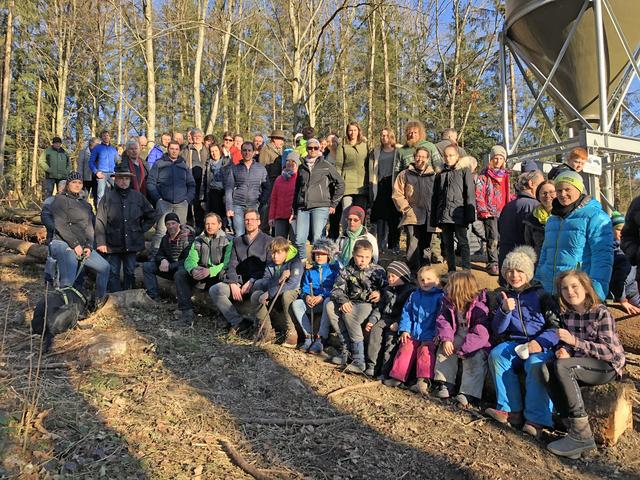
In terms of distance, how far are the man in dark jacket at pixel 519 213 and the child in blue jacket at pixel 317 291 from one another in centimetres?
186

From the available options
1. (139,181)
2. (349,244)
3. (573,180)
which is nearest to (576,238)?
(573,180)

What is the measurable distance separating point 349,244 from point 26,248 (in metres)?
6.85

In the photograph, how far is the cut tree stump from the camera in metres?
3.56

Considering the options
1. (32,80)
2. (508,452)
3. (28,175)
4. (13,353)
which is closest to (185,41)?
(32,80)

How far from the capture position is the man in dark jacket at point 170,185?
297 inches

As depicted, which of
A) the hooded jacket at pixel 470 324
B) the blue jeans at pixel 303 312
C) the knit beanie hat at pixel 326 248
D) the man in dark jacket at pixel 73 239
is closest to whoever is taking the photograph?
the hooded jacket at pixel 470 324

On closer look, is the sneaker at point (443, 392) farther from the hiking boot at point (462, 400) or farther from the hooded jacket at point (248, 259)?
the hooded jacket at point (248, 259)

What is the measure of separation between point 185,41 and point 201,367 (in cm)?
2418

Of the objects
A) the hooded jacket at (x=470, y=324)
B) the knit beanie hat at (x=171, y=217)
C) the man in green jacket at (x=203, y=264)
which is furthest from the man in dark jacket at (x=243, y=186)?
the hooded jacket at (x=470, y=324)

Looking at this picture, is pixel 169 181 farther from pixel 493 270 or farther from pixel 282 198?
pixel 493 270

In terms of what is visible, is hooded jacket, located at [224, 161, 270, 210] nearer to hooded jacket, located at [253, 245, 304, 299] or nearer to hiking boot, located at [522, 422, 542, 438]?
hooded jacket, located at [253, 245, 304, 299]

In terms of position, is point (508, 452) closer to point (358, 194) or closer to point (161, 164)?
point (358, 194)

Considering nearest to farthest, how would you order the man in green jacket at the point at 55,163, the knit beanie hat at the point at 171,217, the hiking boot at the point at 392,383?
the hiking boot at the point at 392,383 → the knit beanie hat at the point at 171,217 → the man in green jacket at the point at 55,163

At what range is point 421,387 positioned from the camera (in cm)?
441
